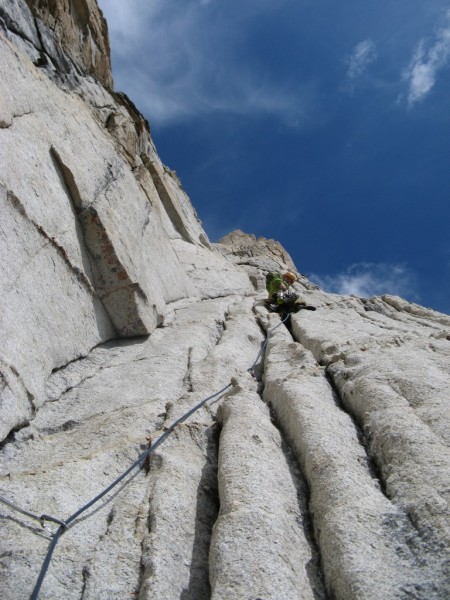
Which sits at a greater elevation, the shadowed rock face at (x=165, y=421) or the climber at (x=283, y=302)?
the climber at (x=283, y=302)

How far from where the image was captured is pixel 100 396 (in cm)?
781

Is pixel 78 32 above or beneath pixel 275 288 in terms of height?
above

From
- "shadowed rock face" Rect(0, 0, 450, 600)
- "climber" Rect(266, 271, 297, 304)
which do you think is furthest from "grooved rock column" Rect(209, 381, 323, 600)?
"climber" Rect(266, 271, 297, 304)

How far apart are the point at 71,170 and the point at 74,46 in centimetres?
1351

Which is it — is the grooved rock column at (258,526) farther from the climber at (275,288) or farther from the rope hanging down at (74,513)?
the climber at (275,288)

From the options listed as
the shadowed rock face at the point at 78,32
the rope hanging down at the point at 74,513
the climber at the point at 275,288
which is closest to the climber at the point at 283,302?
the climber at the point at 275,288

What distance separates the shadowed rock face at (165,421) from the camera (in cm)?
393

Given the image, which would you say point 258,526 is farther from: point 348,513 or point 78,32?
point 78,32

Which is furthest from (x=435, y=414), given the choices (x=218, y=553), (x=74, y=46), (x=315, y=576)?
(x=74, y=46)

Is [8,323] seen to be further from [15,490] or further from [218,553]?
[218,553]

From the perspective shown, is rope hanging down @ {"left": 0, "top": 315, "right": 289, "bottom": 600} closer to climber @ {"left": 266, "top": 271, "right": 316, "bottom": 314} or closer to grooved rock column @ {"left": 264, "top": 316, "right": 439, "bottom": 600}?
grooved rock column @ {"left": 264, "top": 316, "right": 439, "bottom": 600}

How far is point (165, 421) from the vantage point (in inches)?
259

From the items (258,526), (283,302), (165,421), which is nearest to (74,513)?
(258,526)

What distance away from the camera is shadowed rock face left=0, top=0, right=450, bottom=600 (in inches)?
155
